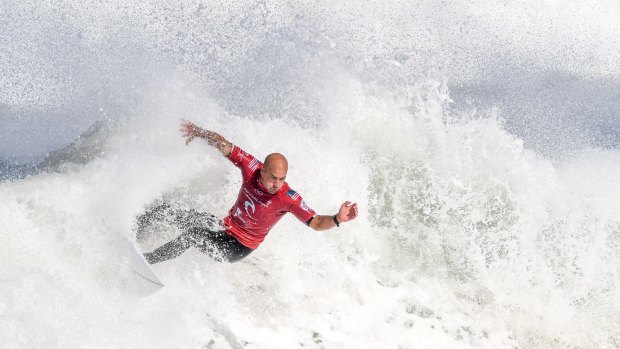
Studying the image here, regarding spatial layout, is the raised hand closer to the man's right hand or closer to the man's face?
the man's face

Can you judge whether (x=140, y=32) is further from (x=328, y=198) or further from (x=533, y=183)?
(x=533, y=183)

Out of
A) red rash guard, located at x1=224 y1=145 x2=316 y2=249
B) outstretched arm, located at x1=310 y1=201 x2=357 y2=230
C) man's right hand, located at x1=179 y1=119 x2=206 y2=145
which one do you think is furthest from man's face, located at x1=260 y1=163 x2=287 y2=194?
man's right hand, located at x1=179 y1=119 x2=206 y2=145

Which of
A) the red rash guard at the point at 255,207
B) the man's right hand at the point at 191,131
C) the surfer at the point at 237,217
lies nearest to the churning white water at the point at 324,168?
the surfer at the point at 237,217

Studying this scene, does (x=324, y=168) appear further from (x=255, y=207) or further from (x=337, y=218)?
(x=337, y=218)

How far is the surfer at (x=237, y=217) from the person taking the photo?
202 inches

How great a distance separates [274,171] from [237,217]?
88 cm

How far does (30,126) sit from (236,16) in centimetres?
394

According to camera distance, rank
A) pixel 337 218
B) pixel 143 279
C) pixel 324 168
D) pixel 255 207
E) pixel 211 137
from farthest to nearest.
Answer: pixel 324 168 → pixel 211 137 → pixel 255 207 → pixel 337 218 → pixel 143 279

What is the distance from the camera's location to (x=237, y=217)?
539cm

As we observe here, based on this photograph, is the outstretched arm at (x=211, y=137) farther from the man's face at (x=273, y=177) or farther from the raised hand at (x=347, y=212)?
the raised hand at (x=347, y=212)

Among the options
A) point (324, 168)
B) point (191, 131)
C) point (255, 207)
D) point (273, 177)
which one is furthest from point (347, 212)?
point (324, 168)

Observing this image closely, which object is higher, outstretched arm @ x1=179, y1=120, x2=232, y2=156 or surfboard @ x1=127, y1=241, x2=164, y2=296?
outstretched arm @ x1=179, y1=120, x2=232, y2=156

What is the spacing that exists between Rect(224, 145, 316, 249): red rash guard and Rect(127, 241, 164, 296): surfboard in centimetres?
95

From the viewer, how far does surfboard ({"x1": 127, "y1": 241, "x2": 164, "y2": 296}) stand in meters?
4.68
